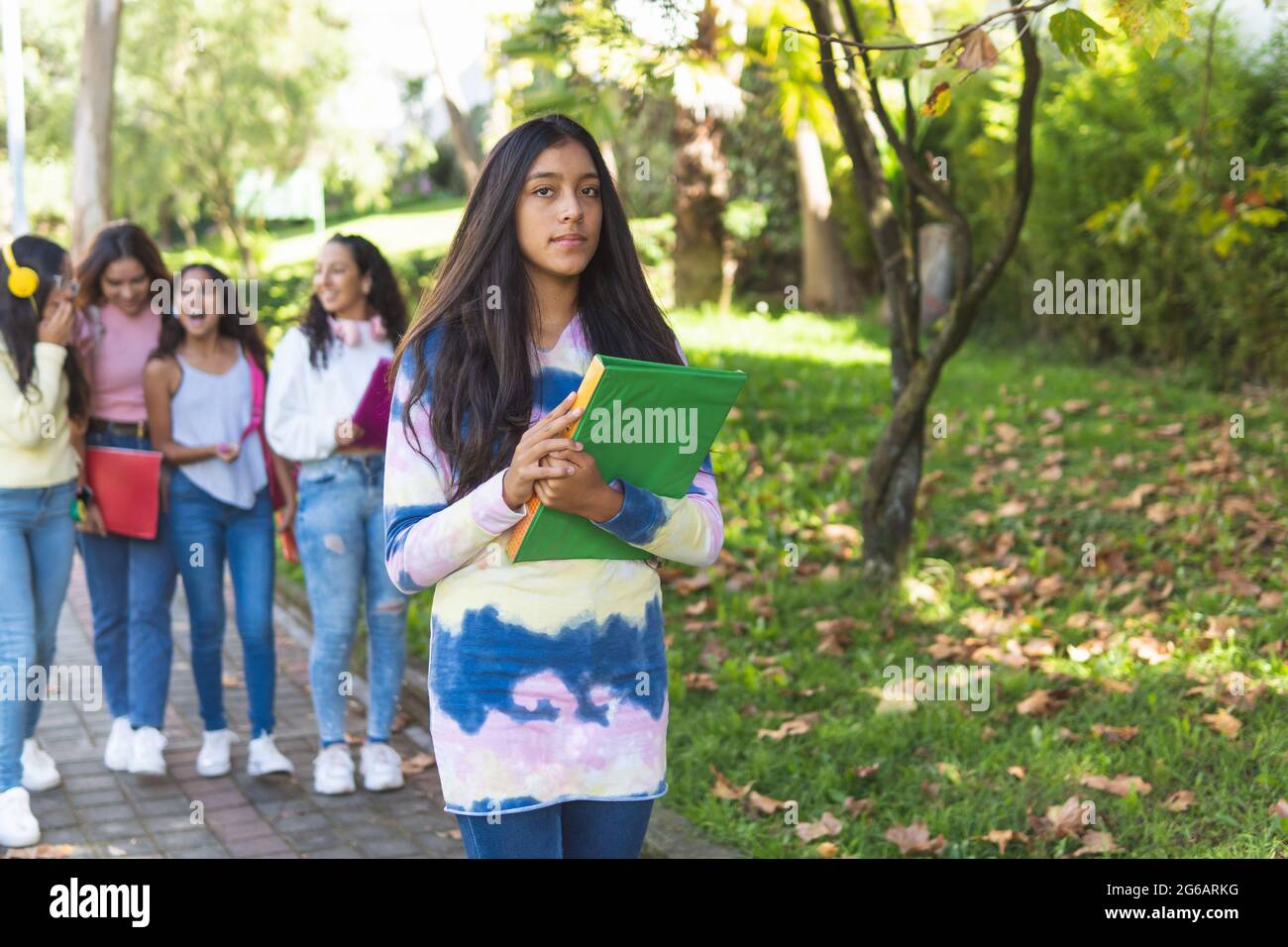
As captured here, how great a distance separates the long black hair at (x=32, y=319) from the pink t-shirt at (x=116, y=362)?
0.61ft

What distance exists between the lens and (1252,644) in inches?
229

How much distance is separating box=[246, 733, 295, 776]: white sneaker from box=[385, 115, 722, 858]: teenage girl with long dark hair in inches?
140

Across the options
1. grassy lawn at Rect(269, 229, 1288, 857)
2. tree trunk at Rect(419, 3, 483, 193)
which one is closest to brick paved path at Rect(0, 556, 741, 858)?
grassy lawn at Rect(269, 229, 1288, 857)

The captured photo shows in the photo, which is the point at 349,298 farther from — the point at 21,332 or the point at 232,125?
the point at 232,125

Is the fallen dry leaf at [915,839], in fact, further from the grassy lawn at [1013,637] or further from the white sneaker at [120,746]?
A: the white sneaker at [120,746]

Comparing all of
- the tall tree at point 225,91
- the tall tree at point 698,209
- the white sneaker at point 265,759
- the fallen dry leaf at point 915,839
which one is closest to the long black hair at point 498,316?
the fallen dry leaf at point 915,839

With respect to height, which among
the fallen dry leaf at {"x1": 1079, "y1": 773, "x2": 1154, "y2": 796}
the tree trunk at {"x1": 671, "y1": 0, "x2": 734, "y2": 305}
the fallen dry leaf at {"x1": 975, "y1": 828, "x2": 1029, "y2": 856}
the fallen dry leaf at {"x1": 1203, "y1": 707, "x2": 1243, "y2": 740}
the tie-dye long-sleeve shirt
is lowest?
the fallen dry leaf at {"x1": 975, "y1": 828, "x2": 1029, "y2": 856}

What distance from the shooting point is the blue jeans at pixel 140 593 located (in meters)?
6.07

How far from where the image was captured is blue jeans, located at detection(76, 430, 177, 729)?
19.9 feet

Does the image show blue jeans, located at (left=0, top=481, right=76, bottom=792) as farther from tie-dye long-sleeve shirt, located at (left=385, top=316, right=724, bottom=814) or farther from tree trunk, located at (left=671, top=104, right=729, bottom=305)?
tree trunk, located at (left=671, top=104, right=729, bottom=305)

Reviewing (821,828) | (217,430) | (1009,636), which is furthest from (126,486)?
(1009,636)

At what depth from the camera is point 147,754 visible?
19.6ft

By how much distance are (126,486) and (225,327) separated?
0.86m
